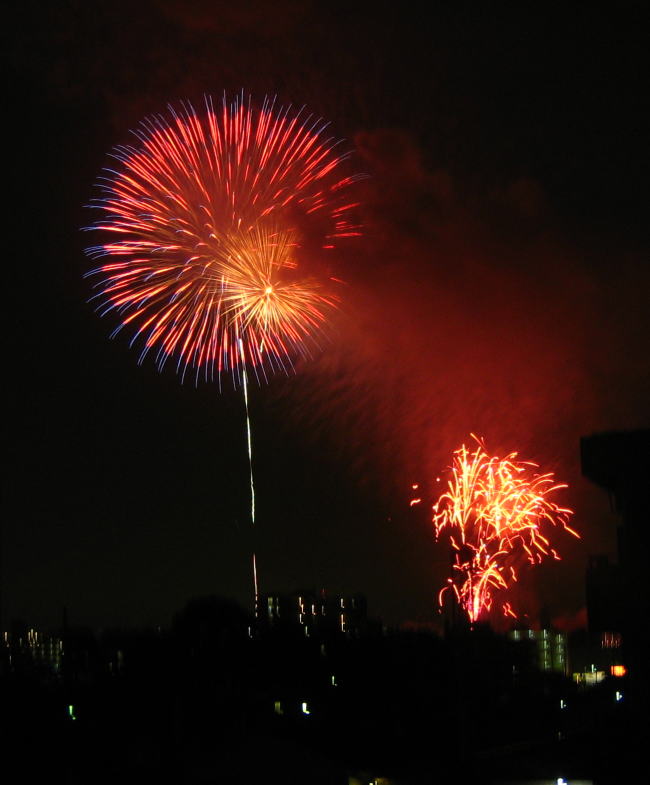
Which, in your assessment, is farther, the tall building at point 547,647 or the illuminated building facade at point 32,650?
the tall building at point 547,647

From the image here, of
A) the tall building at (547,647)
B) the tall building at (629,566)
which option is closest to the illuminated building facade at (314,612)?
the tall building at (547,647)

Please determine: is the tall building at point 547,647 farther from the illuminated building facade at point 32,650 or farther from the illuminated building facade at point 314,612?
the illuminated building facade at point 32,650

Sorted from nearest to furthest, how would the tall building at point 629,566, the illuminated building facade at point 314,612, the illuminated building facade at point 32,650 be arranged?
the tall building at point 629,566 < the illuminated building facade at point 32,650 < the illuminated building facade at point 314,612

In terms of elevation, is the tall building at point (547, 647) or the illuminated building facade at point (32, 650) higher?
the illuminated building facade at point (32, 650)

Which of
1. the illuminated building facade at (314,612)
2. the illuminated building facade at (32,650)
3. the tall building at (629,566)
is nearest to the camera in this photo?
the tall building at (629,566)

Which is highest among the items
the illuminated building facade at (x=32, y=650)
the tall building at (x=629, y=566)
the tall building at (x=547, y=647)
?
the tall building at (x=629, y=566)

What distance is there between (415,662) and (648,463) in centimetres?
2304

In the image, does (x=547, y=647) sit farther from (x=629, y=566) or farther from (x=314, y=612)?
(x=629, y=566)

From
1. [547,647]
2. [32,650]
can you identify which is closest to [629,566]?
[32,650]

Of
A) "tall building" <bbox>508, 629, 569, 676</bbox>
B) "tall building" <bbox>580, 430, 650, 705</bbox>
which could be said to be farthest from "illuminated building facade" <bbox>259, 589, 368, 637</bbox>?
"tall building" <bbox>580, 430, 650, 705</bbox>

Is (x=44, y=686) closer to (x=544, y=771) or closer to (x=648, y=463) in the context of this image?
(x=544, y=771)

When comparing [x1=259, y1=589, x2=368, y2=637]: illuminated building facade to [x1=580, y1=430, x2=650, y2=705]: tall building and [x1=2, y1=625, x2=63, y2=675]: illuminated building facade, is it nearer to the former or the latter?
[x1=2, y1=625, x2=63, y2=675]: illuminated building facade

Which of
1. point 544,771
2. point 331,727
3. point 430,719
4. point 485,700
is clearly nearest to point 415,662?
point 485,700

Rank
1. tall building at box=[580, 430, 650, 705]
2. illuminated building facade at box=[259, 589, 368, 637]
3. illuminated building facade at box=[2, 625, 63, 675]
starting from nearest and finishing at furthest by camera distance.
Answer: tall building at box=[580, 430, 650, 705] < illuminated building facade at box=[2, 625, 63, 675] < illuminated building facade at box=[259, 589, 368, 637]
